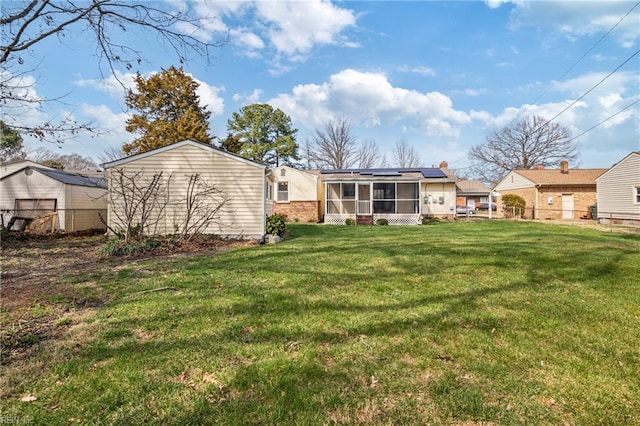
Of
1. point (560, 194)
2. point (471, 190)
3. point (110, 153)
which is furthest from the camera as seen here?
point (110, 153)

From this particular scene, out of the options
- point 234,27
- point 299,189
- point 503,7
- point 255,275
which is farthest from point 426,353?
point 299,189

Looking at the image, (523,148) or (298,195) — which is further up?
(523,148)

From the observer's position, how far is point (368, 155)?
42.7 metres

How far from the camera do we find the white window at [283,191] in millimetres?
21797

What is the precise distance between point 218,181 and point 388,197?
44.4ft

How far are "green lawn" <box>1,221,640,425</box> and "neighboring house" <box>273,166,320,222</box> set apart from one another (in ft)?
50.8

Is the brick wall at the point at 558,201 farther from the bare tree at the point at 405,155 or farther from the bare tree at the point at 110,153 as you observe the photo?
the bare tree at the point at 110,153

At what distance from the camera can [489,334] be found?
11.8 ft

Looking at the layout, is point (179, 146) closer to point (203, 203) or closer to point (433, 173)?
point (203, 203)

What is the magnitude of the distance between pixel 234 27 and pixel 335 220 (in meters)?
14.9

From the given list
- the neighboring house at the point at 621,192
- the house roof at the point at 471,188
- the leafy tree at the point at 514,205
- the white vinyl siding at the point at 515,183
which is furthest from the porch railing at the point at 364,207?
the white vinyl siding at the point at 515,183

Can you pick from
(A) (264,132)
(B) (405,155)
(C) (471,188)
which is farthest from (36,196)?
(B) (405,155)

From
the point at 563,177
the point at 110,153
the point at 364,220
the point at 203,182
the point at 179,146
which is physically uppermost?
the point at 110,153

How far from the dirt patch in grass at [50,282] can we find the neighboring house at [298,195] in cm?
1035
